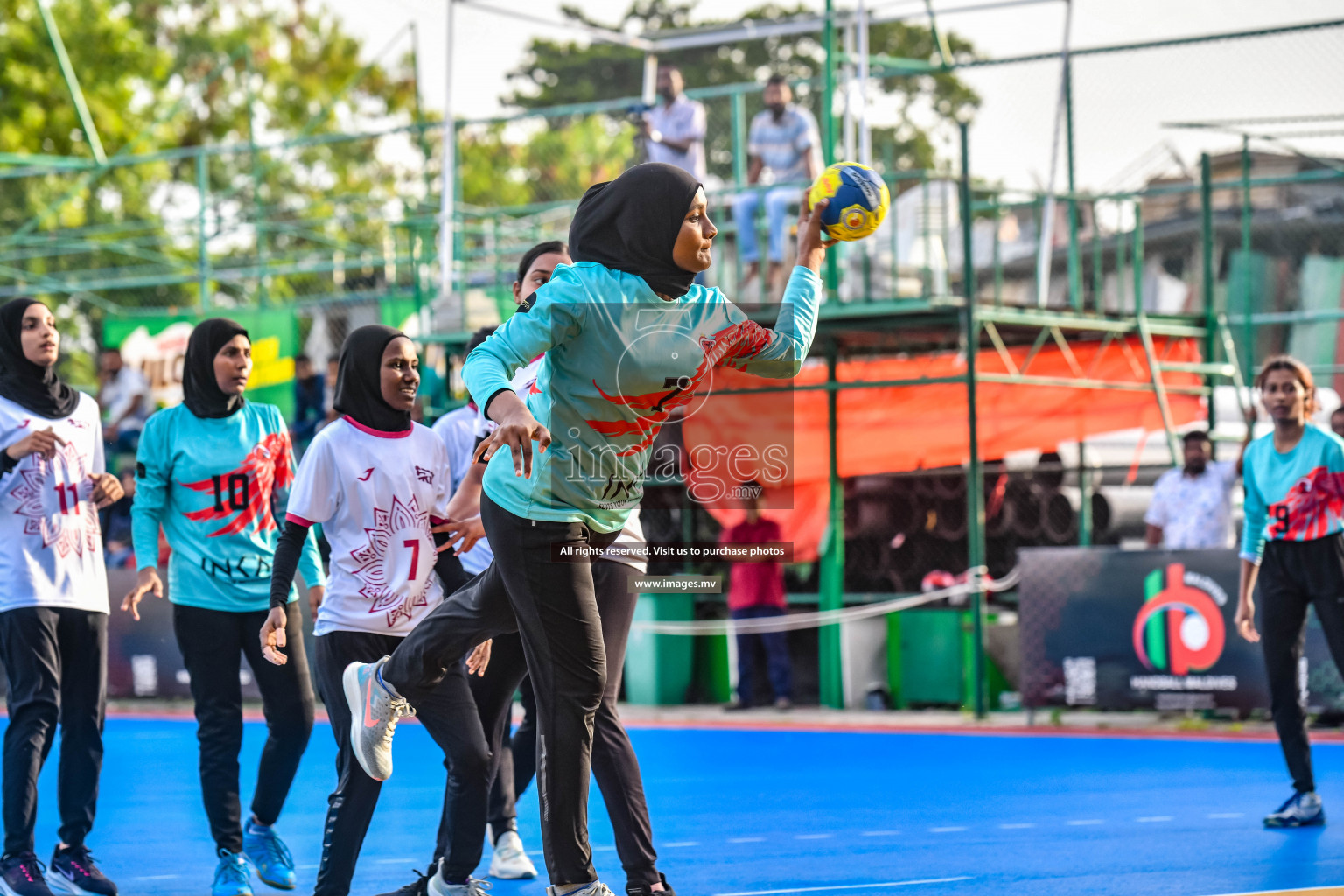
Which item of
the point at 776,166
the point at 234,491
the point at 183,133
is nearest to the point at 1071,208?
the point at 776,166

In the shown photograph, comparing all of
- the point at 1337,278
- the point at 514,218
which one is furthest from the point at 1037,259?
the point at 514,218

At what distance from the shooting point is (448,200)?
589 inches

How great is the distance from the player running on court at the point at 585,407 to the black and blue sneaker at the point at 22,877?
7.56 feet

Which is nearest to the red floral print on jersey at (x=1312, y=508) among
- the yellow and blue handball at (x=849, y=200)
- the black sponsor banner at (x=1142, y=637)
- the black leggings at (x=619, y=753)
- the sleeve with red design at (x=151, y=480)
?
the yellow and blue handball at (x=849, y=200)

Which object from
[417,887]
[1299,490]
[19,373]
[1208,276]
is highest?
[1208,276]

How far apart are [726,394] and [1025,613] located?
318 cm

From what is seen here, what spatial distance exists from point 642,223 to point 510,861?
288cm

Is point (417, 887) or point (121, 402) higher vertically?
point (121, 402)

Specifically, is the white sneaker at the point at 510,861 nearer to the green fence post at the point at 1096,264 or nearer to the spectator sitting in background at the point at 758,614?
the spectator sitting in background at the point at 758,614

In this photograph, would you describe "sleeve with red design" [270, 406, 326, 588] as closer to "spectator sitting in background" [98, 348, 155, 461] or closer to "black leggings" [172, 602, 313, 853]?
"black leggings" [172, 602, 313, 853]

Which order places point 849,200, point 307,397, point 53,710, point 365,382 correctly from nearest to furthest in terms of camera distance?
point 849,200 < point 365,382 < point 53,710 < point 307,397

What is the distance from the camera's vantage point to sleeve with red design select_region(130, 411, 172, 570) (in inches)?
241

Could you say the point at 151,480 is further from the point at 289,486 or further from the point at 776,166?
the point at 776,166

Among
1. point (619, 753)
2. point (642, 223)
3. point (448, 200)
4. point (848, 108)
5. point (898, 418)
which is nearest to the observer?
point (642, 223)
